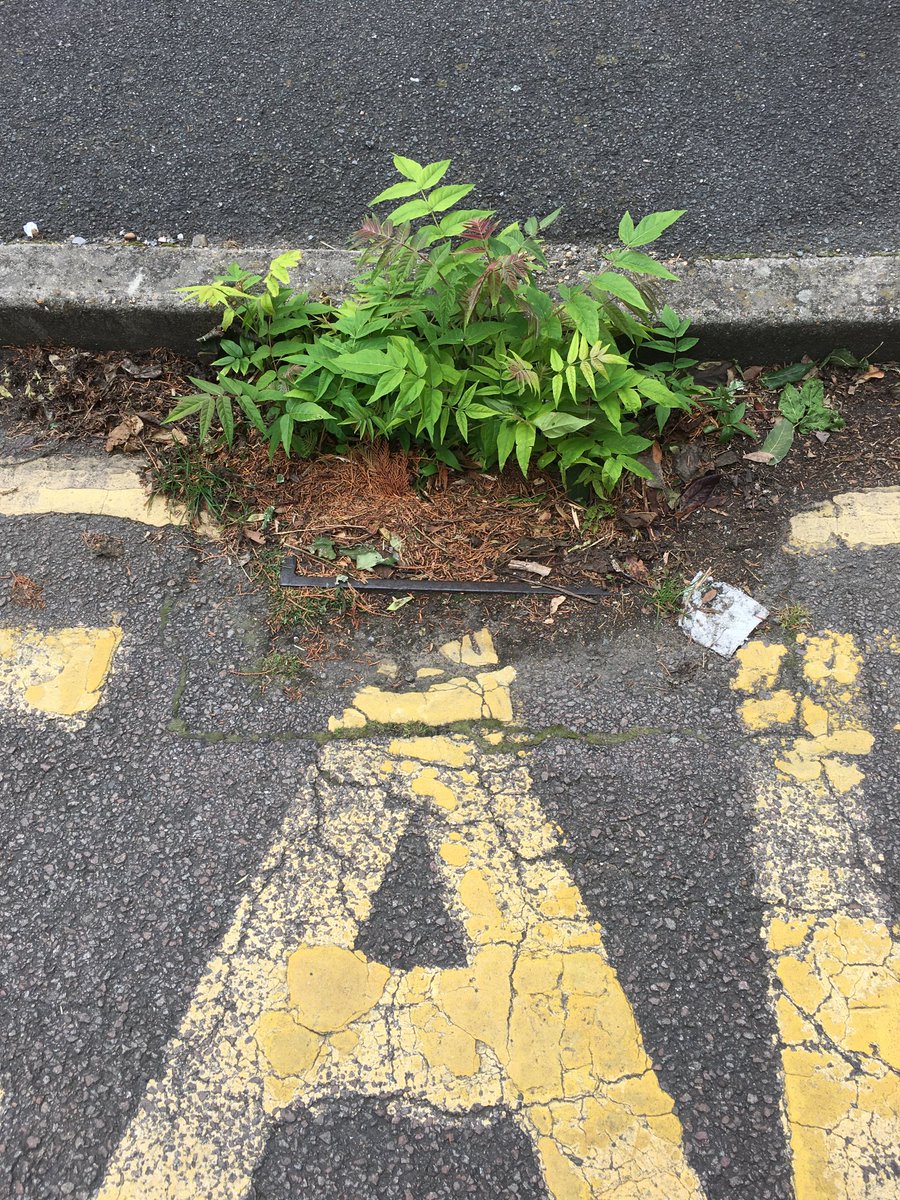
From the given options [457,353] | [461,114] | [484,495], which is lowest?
[484,495]

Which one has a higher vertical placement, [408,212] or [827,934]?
[408,212]

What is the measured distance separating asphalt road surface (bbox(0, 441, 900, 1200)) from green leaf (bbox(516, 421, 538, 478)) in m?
0.53

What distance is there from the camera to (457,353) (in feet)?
7.93

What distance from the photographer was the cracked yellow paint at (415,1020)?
160 cm

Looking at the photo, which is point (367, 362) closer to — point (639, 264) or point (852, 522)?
point (639, 264)

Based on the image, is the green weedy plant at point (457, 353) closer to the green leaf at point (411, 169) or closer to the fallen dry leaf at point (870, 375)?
the green leaf at point (411, 169)

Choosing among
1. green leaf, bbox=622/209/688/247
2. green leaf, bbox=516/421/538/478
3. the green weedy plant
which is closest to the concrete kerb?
the green weedy plant

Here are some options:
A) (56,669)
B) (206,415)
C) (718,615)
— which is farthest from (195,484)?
(718,615)

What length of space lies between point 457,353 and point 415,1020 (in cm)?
190

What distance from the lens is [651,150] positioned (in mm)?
3281

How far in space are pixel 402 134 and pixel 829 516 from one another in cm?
248

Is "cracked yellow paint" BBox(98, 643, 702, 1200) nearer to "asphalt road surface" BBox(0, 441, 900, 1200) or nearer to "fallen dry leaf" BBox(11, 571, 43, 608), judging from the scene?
"asphalt road surface" BBox(0, 441, 900, 1200)

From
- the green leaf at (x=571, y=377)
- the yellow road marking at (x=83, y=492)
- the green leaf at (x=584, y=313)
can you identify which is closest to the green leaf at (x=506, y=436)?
the green leaf at (x=571, y=377)

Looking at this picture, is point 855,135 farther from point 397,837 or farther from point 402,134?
point 397,837
